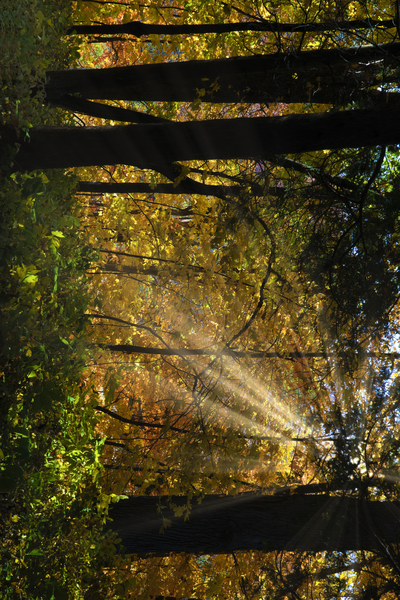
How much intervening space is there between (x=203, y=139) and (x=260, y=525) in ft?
14.0

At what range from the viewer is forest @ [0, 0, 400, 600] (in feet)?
10.2

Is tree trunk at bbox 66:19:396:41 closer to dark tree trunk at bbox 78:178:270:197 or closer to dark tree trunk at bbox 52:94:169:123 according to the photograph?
dark tree trunk at bbox 52:94:169:123

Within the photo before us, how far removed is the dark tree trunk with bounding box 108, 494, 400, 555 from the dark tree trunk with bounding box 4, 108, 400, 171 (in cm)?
381

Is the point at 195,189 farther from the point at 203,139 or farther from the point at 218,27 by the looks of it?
the point at 218,27

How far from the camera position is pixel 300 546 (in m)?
4.38

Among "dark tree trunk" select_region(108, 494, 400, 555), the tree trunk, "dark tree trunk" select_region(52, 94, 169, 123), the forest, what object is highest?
the tree trunk

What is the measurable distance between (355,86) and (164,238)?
13.8 ft

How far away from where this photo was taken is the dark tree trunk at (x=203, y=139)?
2.96m

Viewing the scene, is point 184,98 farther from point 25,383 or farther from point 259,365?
point 259,365

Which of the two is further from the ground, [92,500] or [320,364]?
[320,364]

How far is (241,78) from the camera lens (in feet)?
15.3

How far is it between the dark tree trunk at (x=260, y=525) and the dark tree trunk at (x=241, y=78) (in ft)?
15.0

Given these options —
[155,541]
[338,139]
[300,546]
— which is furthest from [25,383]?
[300,546]

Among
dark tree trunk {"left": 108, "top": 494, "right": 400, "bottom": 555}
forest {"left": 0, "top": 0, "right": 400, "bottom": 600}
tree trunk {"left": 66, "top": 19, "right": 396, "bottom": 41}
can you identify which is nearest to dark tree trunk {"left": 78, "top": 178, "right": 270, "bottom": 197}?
forest {"left": 0, "top": 0, "right": 400, "bottom": 600}
